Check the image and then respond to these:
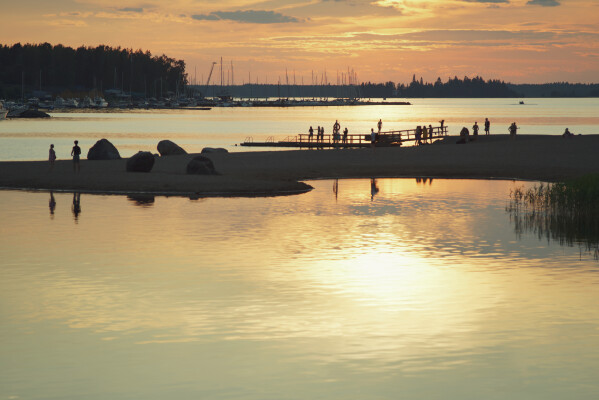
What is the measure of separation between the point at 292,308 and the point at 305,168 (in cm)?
3663

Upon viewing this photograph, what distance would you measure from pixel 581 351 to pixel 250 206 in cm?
2299

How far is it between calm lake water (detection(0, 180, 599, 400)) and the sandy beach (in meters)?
9.85

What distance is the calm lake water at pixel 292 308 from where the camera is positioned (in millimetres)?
13578

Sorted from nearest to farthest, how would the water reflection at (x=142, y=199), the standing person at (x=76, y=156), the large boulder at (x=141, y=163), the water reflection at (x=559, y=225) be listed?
the water reflection at (x=559, y=225) → the water reflection at (x=142, y=199) → the standing person at (x=76, y=156) → the large boulder at (x=141, y=163)

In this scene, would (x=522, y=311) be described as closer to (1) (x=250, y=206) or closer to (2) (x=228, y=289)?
(2) (x=228, y=289)

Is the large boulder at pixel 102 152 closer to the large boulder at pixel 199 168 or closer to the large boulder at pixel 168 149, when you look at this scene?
the large boulder at pixel 168 149

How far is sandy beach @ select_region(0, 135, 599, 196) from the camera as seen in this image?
4322 centimetres

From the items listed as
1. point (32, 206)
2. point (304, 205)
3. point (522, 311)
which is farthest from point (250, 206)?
point (522, 311)

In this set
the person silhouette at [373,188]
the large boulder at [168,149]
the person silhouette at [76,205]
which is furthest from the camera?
the large boulder at [168,149]

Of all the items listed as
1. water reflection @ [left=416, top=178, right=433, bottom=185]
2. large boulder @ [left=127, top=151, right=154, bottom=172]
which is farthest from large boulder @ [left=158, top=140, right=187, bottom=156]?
water reflection @ [left=416, top=178, right=433, bottom=185]

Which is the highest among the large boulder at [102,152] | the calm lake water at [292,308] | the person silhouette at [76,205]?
the large boulder at [102,152]

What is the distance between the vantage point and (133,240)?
1077 inches

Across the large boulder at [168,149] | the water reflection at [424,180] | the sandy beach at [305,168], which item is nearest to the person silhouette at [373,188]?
the sandy beach at [305,168]

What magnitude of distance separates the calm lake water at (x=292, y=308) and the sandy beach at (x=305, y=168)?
9.85 metres
